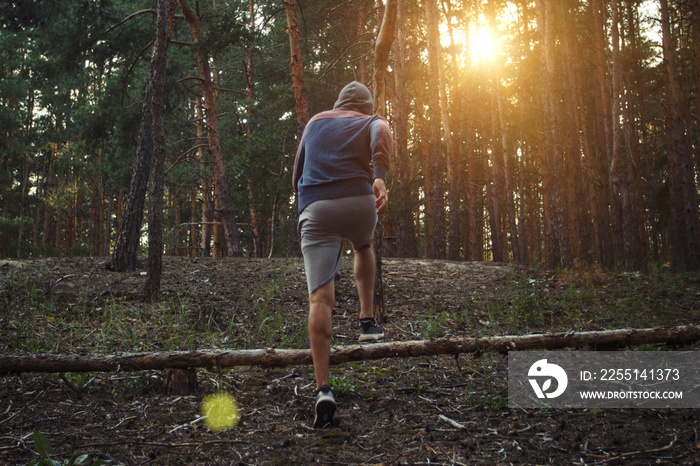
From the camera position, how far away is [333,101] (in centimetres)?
1733

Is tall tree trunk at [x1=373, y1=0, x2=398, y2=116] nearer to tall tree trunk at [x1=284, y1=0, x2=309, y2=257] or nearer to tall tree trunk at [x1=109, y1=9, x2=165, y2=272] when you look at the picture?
tall tree trunk at [x1=284, y1=0, x2=309, y2=257]

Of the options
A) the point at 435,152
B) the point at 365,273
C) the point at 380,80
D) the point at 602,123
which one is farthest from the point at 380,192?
the point at 602,123

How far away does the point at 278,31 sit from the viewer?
15945 millimetres

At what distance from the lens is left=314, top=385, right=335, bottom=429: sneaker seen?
257 cm

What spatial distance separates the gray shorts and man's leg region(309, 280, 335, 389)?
0.10 metres

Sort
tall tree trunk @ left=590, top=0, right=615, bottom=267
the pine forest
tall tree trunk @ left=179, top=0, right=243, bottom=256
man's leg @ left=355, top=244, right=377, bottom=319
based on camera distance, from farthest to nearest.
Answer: tall tree trunk @ left=590, top=0, right=615, bottom=267 < tall tree trunk @ left=179, top=0, right=243, bottom=256 < the pine forest < man's leg @ left=355, top=244, right=377, bottom=319

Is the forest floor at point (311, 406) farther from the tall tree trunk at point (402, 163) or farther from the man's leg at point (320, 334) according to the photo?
the tall tree trunk at point (402, 163)

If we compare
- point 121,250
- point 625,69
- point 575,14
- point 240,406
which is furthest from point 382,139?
point 625,69

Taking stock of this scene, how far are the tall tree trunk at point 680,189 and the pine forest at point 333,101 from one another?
0.05 m

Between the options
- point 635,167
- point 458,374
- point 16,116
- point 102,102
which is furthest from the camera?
point 16,116

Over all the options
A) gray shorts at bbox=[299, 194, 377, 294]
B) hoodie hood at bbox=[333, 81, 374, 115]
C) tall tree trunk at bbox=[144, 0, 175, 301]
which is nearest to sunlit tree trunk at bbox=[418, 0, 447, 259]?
tall tree trunk at bbox=[144, 0, 175, 301]

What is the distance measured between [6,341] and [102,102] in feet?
30.0

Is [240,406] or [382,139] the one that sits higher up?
[382,139]

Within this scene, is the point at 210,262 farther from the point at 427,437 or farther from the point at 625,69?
the point at 625,69
